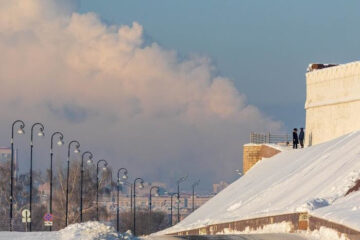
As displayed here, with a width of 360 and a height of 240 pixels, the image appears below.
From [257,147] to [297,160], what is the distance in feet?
62.4

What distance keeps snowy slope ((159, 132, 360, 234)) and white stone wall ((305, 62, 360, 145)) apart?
91.6 inches

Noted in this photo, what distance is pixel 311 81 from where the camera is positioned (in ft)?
253

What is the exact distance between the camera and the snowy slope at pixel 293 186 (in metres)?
42.4

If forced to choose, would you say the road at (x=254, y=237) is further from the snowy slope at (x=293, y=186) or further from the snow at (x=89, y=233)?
the snow at (x=89, y=233)

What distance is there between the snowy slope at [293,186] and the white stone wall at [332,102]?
2.33m

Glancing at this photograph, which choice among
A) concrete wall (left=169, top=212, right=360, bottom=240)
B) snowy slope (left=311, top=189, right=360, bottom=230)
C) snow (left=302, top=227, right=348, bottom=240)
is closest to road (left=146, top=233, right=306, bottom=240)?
snow (left=302, top=227, right=348, bottom=240)

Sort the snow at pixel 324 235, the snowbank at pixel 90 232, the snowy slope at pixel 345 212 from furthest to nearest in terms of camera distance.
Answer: the snowbank at pixel 90 232, the snow at pixel 324 235, the snowy slope at pixel 345 212

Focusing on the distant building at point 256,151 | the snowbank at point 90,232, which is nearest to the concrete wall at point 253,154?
the distant building at point 256,151

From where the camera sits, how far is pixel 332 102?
73.1 metres

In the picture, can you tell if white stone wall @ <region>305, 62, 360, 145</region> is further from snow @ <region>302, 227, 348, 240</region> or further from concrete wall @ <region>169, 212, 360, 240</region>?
snow @ <region>302, 227, 348, 240</region>

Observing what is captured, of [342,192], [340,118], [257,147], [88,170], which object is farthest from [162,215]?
[342,192]

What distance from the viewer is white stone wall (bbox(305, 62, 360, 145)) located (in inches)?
2766

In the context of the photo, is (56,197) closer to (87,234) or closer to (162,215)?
(162,215)

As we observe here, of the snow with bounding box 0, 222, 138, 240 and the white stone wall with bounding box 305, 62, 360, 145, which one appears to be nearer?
the snow with bounding box 0, 222, 138, 240
